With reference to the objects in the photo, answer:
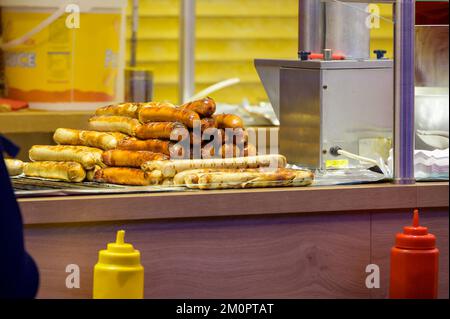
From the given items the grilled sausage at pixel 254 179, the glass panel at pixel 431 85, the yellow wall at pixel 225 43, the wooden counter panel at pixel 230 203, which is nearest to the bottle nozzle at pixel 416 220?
the wooden counter panel at pixel 230 203

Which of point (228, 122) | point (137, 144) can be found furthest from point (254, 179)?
point (137, 144)

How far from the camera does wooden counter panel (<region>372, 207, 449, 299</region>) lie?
8.73 ft

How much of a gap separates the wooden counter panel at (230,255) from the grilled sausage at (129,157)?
212mm

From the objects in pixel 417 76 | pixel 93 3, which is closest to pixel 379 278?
pixel 417 76

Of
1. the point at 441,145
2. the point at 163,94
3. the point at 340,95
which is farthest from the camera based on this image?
the point at 163,94

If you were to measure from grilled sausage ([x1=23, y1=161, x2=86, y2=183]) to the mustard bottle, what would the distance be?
36 centimetres

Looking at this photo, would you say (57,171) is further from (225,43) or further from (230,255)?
(225,43)

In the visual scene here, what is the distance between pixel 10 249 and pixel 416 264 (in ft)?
3.53

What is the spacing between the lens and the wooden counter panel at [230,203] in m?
2.37

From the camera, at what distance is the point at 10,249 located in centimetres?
174

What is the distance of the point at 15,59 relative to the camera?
4.07 meters

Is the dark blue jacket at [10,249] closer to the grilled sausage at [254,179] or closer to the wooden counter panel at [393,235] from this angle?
the grilled sausage at [254,179]
